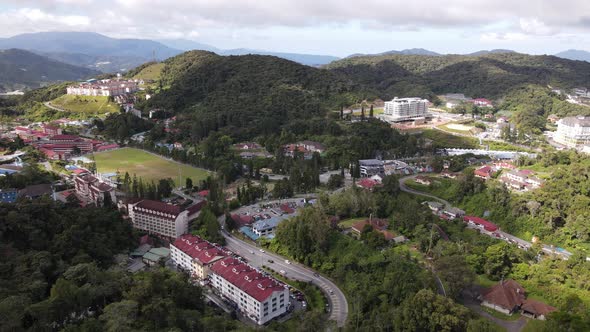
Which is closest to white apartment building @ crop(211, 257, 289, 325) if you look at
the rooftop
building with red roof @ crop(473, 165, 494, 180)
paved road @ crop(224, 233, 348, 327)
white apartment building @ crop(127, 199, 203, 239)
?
the rooftop

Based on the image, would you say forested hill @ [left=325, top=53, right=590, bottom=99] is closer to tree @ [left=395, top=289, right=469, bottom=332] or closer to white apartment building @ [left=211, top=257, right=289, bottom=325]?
white apartment building @ [left=211, top=257, right=289, bottom=325]

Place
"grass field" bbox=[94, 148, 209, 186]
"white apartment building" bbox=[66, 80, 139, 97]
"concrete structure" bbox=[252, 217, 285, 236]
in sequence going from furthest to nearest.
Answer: "white apartment building" bbox=[66, 80, 139, 97]
"grass field" bbox=[94, 148, 209, 186]
"concrete structure" bbox=[252, 217, 285, 236]

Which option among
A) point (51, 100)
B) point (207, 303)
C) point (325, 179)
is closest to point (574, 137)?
point (325, 179)

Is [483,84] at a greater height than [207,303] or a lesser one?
greater

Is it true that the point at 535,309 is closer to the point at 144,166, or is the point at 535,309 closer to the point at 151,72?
the point at 144,166

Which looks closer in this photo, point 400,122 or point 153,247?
point 153,247

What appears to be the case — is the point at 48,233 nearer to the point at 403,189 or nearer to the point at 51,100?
the point at 403,189

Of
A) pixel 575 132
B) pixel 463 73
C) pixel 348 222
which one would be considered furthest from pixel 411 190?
pixel 463 73
